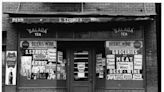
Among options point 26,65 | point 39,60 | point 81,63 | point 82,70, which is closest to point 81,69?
point 82,70

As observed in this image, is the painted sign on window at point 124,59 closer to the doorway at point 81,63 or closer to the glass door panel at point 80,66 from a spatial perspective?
the doorway at point 81,63

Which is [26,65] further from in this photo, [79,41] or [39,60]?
[79,41]

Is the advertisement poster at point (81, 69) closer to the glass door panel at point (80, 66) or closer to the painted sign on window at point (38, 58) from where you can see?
the glass door panel at point (80, 66)

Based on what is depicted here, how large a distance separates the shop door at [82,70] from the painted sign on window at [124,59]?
2.50 feet

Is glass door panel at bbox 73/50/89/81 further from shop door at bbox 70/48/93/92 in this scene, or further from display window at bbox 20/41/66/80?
display window at bbox 20/41/66/80

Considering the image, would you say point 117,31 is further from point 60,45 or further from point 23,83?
point 23,83

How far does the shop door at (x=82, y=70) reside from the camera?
11.2 metres

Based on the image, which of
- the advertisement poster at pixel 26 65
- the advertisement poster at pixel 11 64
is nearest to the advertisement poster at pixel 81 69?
the advertisement poster at pixel 26 65

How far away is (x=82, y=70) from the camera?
11203mm

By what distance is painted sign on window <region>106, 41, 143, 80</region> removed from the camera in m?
10.8

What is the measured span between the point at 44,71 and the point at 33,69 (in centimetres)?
42

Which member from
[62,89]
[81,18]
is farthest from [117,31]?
[62,89]

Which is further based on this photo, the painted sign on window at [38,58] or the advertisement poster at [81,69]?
the advertisement poster at [81,69]

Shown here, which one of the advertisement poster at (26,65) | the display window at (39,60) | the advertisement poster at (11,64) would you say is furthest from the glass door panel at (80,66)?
the advertisement poster at (11,64)
